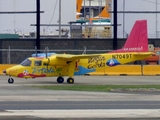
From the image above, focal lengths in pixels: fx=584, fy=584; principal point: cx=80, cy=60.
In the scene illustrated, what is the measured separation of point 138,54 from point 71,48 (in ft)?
34.9

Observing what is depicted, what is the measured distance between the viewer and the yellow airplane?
32.9 metres

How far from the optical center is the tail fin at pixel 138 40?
115 ft

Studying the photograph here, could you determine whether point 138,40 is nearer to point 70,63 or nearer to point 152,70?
point 70,63

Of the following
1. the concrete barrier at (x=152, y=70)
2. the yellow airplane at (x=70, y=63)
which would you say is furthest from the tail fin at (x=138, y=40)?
the concrete barrier at (x=152, y=70)

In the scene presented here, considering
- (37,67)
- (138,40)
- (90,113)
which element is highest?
(138,40)

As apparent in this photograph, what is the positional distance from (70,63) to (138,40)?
4810 mm

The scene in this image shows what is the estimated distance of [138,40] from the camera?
35625 mm

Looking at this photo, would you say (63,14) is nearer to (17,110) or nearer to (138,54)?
(138,54)

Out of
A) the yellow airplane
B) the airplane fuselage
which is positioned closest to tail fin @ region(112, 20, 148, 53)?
the yellow airplane

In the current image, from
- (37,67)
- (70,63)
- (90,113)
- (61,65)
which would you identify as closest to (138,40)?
(70,63)

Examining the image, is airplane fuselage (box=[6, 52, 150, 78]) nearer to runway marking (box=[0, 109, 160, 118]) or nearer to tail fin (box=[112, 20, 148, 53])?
tail fin (box=[112, 20, 148, 53])

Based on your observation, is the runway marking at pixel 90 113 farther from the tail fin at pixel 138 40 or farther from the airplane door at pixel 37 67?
the tail fin at pixel 138 40

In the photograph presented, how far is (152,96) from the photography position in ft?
80.5

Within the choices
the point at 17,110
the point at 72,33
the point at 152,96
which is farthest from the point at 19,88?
the point at 72,33
